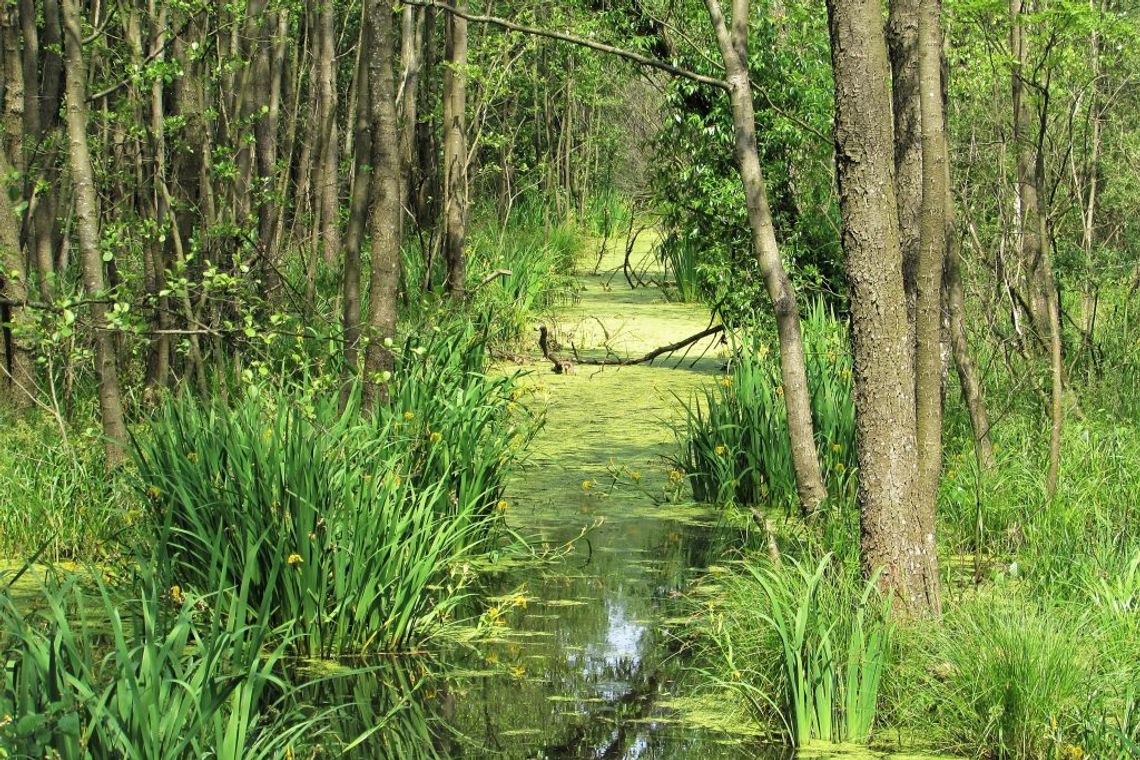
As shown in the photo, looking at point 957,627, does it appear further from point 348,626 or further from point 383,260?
point 383,260

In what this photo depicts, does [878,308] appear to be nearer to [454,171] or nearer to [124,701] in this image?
[124,701]

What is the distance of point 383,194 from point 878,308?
2.94 meters

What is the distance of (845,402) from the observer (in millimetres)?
7691

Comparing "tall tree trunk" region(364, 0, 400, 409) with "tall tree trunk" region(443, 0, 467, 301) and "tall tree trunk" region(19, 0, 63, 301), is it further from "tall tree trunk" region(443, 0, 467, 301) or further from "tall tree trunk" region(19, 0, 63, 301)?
"tall tree trunk" region(443, 0, 467, 301)

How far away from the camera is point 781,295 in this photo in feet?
20.5

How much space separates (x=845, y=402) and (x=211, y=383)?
4.01 meters

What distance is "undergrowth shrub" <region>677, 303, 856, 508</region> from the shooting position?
7.58 m

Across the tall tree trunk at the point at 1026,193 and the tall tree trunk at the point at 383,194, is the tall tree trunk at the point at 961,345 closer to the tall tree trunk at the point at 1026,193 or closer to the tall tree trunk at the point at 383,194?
the tall tree trunk at the point at 1026,193

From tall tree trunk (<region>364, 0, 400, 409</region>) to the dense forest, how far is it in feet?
0.06

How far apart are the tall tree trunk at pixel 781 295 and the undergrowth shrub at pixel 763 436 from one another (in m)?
0.96

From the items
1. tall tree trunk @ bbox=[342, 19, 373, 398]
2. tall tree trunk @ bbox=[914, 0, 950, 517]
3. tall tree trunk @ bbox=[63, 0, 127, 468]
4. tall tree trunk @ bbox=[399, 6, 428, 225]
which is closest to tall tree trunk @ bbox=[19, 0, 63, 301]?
tall tree trunk @ bbox=[63, 0, 127, 468]

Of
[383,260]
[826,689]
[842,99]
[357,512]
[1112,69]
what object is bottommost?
[826,689]

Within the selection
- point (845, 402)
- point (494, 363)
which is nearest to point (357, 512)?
point (845, 402)

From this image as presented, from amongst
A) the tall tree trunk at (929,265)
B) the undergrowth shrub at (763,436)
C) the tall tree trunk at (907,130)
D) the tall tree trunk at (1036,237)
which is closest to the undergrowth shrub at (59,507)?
the undergrowth shrub at (763,436)
